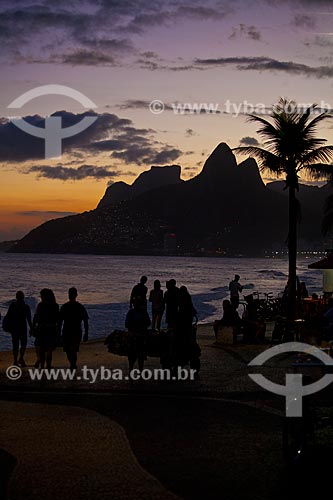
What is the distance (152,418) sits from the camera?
9.86 meters

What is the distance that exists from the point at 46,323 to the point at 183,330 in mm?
2652

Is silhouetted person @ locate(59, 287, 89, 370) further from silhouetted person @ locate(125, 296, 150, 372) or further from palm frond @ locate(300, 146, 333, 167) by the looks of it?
palm frond @ locate(300, 146, 333, 167)

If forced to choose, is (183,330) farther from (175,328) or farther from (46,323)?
(46,323)

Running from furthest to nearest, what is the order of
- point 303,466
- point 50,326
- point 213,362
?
point 213,362, point 50,326, point 303,466

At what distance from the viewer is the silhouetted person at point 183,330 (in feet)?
44.2

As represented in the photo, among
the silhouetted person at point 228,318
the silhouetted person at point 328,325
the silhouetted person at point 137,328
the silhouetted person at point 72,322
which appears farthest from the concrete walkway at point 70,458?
the silhouetted person at point 228,318

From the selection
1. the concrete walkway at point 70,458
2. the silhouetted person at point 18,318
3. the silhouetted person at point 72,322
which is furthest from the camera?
the silhouetted person at point 18,318

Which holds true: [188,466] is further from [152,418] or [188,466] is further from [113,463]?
[152,418]

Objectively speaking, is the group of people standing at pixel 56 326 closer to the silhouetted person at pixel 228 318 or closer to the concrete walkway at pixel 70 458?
the concrete walkway at pixel 70 458

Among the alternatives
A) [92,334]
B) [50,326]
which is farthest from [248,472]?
[92,334]

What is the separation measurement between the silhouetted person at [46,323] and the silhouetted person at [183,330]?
2352mm

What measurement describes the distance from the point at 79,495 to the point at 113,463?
110 centimetres

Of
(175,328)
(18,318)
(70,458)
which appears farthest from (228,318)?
(70,458)

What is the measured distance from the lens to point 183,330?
13.5 metres
